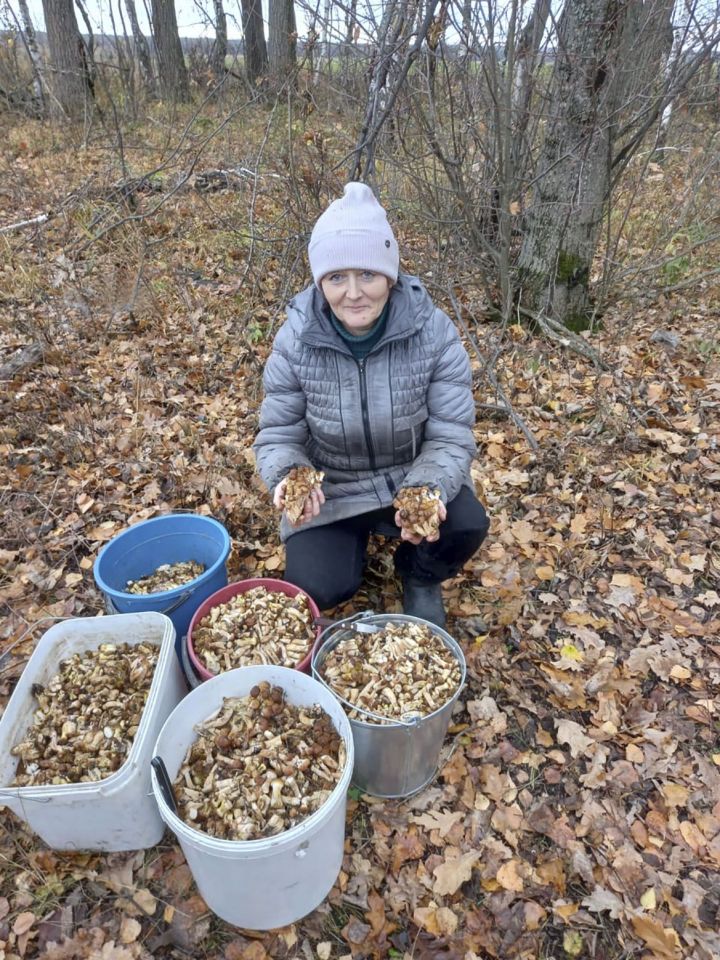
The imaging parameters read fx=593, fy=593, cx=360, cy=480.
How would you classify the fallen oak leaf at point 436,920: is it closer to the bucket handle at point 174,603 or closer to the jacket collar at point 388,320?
the bucket handle at point 174,603

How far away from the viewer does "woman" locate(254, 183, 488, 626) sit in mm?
2404

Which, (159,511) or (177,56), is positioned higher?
(177,56)

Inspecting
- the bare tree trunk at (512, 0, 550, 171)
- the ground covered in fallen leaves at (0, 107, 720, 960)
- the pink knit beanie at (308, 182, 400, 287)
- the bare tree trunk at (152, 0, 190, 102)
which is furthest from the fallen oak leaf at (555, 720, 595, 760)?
the bare tree trunk at (152, 0, 190, 102)

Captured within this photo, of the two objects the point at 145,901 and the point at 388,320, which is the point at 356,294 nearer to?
the point at 388,320

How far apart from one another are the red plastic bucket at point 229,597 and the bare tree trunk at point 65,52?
357 inches

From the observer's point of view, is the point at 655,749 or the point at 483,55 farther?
the point at 483,55

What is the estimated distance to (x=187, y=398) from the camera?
15.4 feet

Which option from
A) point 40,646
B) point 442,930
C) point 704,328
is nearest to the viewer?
point 442,930

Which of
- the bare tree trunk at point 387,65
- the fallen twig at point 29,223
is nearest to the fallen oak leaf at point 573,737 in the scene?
the bare tree trunk at point 387,65

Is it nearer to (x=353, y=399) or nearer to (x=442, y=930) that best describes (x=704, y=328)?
(x=353, y=399)

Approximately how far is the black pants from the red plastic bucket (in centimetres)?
6

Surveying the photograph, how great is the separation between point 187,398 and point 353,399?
8.26 feet

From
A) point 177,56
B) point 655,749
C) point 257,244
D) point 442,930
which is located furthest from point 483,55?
point 177,56

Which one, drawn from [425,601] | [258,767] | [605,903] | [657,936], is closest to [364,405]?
[425,601]
